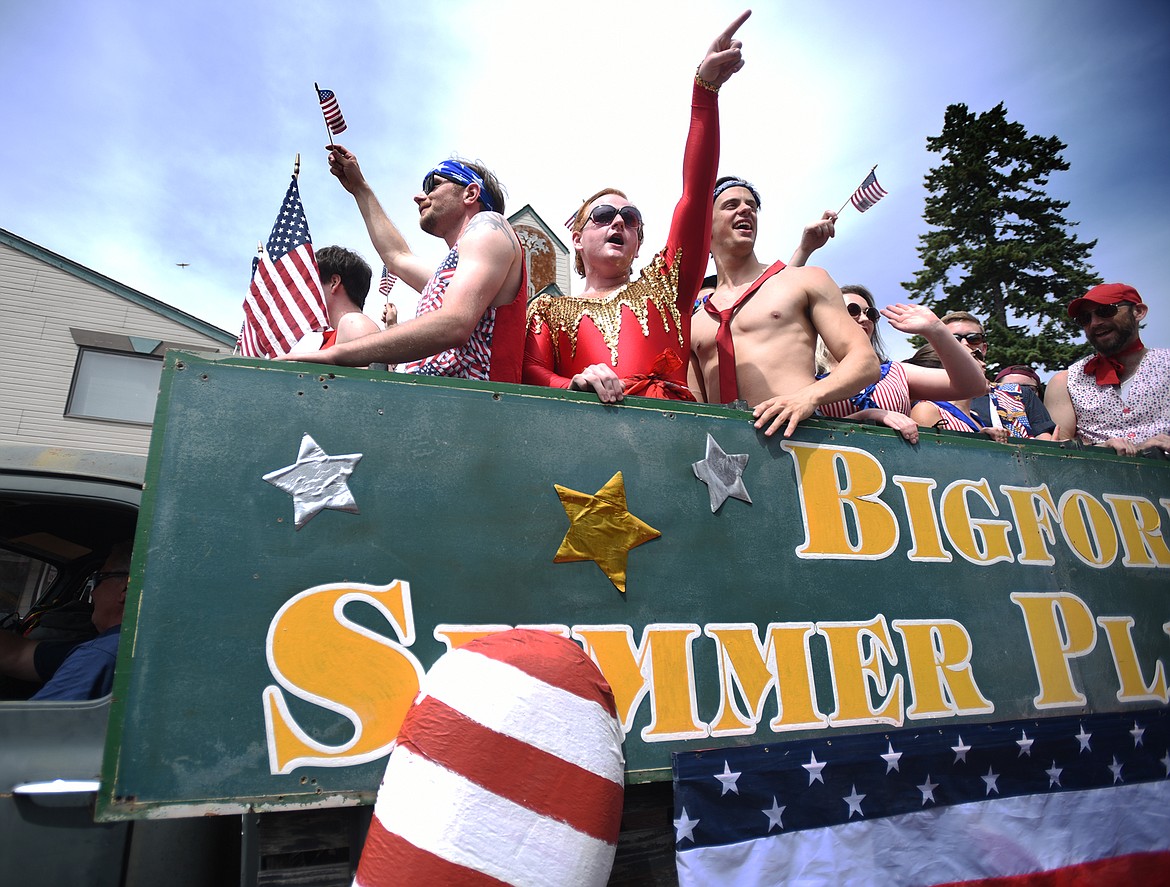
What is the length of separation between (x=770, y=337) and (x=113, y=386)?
13.6 m

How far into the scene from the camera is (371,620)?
1.57m

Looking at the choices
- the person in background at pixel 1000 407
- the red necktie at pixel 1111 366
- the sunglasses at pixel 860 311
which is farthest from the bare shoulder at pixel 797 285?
the person in background at pixel 1000 407

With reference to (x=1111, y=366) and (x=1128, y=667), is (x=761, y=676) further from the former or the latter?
(x=1111, y=366)

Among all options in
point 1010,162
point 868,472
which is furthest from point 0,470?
point 1010,162

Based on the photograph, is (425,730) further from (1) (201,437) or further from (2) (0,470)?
(2) (0,470)

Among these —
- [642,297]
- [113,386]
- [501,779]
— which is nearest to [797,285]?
[642,297]

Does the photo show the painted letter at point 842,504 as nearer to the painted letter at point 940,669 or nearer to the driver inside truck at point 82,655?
the painted letter at point 940,669

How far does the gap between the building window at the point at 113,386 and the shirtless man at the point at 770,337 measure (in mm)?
12534

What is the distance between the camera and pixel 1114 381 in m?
3.49

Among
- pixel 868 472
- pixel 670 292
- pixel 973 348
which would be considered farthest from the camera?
pixel 973 348

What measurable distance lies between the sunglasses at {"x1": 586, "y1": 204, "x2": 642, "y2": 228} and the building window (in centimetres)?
1223

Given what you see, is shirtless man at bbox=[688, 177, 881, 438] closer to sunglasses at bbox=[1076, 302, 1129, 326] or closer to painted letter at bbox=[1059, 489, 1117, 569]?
painted letter at bbox=[1059, 489, 1117, 569]

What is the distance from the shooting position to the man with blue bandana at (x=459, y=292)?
6.26 feet

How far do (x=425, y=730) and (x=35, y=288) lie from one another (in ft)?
50.3
